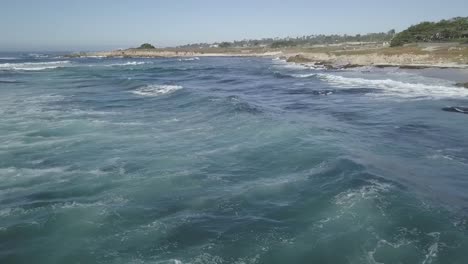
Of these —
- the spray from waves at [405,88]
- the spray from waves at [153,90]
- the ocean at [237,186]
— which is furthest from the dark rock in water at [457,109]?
the spray from waves at [153,90]

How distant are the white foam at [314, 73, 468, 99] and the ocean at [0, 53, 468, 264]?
5.17 m

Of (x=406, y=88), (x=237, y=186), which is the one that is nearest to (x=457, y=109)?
(x=406, y=88)

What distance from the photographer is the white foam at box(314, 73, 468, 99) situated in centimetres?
3212

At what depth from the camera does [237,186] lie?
1428 cm

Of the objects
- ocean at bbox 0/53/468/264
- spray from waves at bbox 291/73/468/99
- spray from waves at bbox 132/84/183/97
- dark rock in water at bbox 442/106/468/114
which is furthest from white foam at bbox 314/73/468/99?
spray from waves at bbox 132/84/183/97

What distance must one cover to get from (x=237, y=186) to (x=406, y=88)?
27615mm

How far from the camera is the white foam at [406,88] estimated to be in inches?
1265

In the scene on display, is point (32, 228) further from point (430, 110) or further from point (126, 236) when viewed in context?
point (430, 110)

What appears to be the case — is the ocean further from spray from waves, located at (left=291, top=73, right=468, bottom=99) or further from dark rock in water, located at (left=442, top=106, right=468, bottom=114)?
spray from waves, located at (left=291, top=73, right=468, bottom=99)

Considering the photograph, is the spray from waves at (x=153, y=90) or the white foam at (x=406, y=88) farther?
the spray from waves at (x=153, y=90)

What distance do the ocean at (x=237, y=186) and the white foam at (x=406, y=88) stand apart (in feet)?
16.9

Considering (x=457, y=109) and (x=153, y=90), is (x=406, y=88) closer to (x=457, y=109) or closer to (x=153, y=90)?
(x=457, y=109)

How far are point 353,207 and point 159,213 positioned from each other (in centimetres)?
583

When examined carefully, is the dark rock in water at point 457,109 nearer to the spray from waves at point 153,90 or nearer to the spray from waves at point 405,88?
the spray from waves at point 405,88
